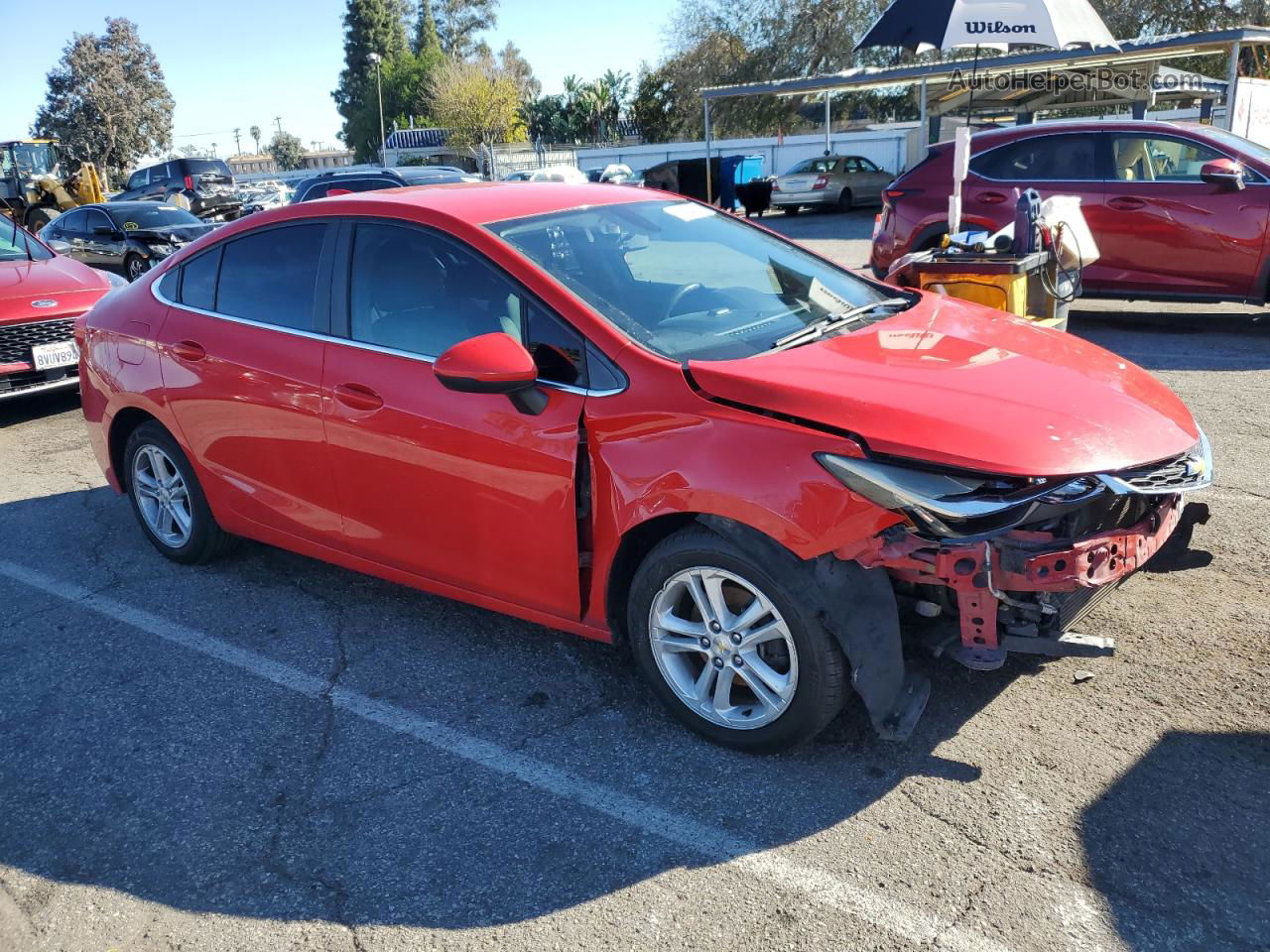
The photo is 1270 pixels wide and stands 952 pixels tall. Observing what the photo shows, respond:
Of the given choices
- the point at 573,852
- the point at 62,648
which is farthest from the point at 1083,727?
the point at 62,648

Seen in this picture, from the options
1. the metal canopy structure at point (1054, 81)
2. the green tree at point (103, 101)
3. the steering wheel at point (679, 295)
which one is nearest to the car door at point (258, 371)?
the steering wheel at point (679, 295)

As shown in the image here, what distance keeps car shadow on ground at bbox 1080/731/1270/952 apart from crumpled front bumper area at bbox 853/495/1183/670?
409mm

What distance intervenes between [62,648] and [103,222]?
48.8 ft

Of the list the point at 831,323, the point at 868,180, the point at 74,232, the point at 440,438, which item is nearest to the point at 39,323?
the point at 440,438

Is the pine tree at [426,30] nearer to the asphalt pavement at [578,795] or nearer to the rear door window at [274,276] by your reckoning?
the rear door window at [274,276]

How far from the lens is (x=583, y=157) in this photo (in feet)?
140

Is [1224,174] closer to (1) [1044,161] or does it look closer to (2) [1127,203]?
(2) [1127,203]

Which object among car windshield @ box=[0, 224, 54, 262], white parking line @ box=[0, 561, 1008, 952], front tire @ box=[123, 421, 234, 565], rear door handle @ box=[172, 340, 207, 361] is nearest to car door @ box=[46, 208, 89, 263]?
car windshield @ box=[0, 224, 54, 262]

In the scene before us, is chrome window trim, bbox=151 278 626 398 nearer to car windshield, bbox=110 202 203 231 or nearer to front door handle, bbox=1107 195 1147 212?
front door handle, bbox=1107 195 1147 212

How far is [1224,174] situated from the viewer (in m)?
8.34

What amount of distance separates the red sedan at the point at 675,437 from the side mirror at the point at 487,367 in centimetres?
1

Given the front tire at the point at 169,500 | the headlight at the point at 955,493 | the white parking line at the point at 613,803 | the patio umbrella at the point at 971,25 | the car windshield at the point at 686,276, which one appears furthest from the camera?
the patio umbrella at the point at 971,25

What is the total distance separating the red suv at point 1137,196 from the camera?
839cm

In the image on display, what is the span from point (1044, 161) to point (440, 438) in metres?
7.73
